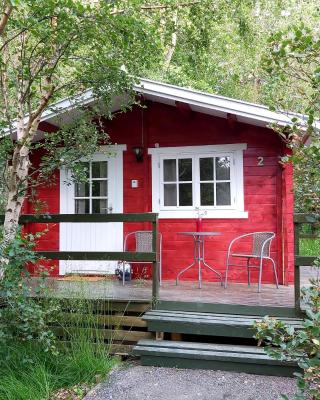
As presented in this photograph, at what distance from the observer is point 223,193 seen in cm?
596

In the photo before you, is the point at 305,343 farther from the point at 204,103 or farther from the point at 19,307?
the point at 204,103

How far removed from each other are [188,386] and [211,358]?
1.26ft

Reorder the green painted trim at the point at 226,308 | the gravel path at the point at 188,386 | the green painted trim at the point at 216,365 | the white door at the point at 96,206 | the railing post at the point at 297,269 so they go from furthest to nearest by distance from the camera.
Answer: the white door at the point at 96,206 → the green painted trim at the point at 226,308 → the railing post at the point at 297,269 → the green painted trim at the point at 216,365 → the gravel path at the point at 188,386

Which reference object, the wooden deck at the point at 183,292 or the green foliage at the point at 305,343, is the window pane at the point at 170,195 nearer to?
the wooden deck at the point at 183,292

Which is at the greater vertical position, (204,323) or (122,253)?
(122,253)

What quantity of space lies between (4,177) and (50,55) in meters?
1.38

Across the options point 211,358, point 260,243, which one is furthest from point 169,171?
point 211,358

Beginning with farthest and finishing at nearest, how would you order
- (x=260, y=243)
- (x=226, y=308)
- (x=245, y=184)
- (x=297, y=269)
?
(x=245, y=184)
(x=260, y=243)
(x=226, y=308)
(x=297, y=269)

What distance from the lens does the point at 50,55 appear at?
4348mm

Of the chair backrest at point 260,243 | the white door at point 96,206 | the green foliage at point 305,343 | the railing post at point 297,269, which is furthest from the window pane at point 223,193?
the green foliage at point 305,343

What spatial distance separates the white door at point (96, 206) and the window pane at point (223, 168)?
1482 millimetres

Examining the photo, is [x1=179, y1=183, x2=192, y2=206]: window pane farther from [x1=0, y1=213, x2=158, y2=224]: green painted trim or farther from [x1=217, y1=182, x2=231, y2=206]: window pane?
[x1=0, y1=213, x2=158, y2=224]: green painted trim

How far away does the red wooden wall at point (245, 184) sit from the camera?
18.6 feet

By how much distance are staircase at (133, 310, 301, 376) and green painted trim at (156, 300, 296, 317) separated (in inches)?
2.0
